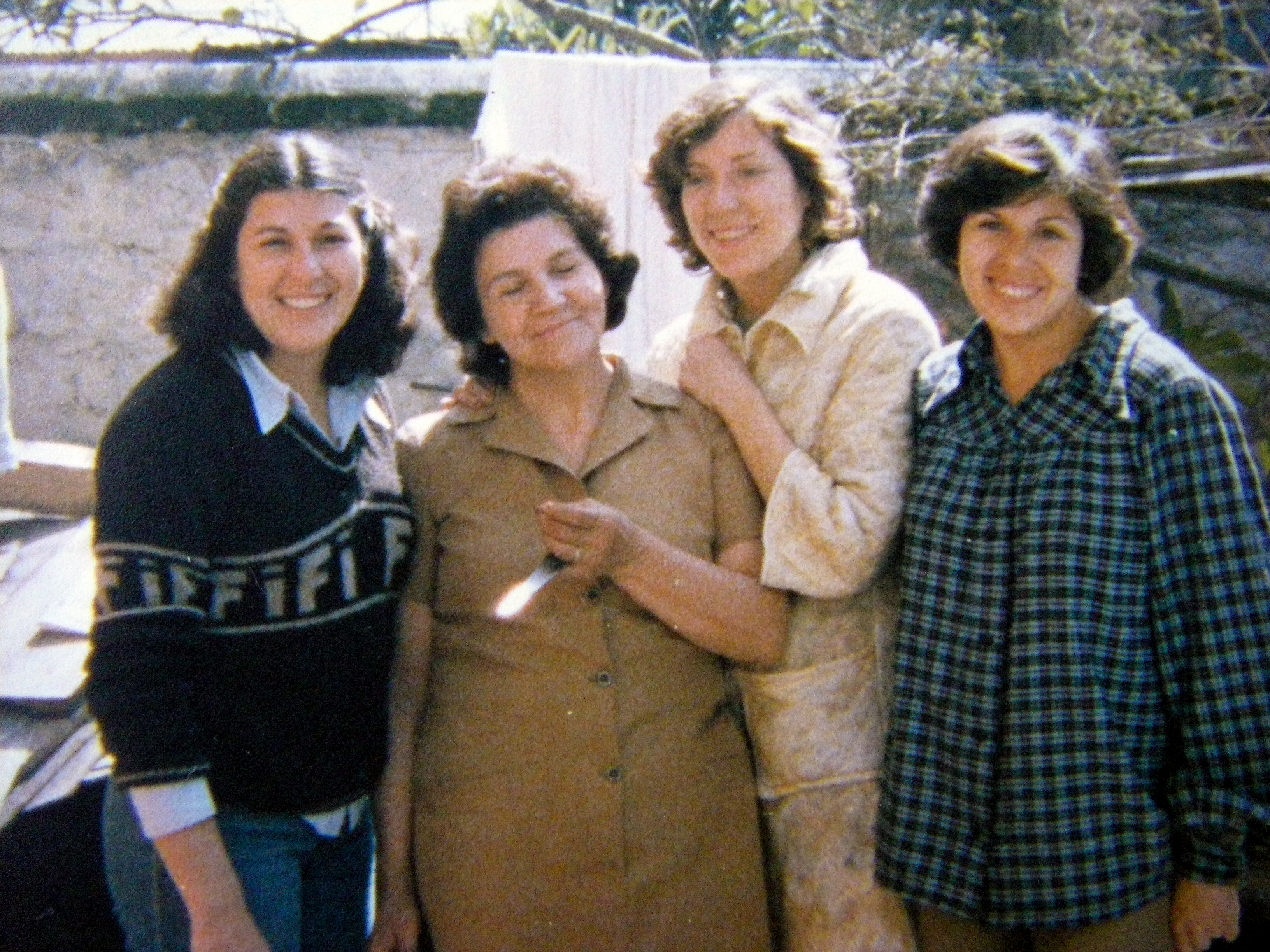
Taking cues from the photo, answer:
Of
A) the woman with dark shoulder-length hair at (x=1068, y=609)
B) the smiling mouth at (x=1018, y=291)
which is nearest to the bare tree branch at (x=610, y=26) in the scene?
the woman with dark shoulder-length hair at (x=1068, y=609)

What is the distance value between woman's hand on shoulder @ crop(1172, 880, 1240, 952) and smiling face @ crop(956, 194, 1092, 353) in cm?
86

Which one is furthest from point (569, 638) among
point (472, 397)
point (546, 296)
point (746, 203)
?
point (746, 203)

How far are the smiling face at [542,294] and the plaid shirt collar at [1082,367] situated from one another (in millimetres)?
639

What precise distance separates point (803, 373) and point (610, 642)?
599mm

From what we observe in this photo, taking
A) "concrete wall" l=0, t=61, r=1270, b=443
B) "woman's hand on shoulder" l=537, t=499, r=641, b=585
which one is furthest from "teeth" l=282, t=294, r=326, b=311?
"concrete wall" l=0, t=61, r=1270, b=443

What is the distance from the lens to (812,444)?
6.25ft

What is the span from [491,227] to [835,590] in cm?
94

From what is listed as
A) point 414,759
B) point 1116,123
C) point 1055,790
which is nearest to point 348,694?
point 414,759

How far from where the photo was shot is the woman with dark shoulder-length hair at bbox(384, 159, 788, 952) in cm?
182

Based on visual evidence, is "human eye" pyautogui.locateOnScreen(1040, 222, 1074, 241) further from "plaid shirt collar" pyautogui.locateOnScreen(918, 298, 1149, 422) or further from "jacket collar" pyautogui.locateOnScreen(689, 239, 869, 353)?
"jacket collar" pyautogui.locateOnScreen(689, 239, 869, 353)

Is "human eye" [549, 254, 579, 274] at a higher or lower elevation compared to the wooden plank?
higher

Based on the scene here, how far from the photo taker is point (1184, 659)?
5.17 feet

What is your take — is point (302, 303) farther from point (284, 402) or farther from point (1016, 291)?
point (1016, 291)

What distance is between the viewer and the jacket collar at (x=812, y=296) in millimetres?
1946
